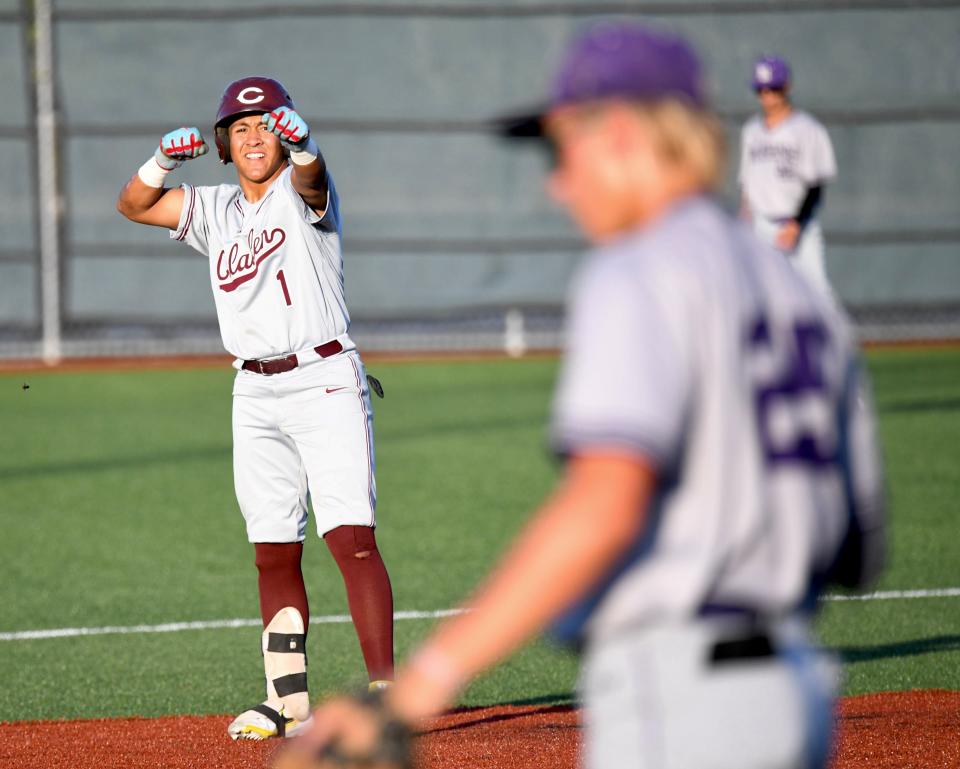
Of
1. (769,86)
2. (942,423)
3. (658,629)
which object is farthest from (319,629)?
(942,423)

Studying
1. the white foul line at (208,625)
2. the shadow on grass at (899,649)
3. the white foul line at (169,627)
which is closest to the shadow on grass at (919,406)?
the white foul line at (208,625)

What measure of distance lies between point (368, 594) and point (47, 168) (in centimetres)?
1300

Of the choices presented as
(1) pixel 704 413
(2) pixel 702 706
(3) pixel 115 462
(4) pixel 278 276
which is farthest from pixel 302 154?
(3) pixel 115 462

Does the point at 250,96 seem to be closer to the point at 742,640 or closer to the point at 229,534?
the point at 742,640

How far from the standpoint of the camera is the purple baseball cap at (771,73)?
10469 mm

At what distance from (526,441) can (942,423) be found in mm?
3424

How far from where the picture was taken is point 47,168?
16.8m

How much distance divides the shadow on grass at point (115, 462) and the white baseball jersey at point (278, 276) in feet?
20.6

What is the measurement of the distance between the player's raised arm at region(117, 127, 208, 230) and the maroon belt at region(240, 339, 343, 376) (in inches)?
24.0

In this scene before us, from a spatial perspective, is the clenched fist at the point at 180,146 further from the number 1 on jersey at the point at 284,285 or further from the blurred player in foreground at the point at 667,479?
the blurred player in foreground at the point at 667,479

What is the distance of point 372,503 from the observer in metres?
5.01

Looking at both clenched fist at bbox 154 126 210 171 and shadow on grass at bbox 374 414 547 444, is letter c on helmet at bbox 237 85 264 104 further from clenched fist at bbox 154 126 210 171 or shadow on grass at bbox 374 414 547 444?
shadow on grass at bbox 374 414 547 444

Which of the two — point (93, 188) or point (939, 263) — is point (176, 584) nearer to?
point (93, 188)

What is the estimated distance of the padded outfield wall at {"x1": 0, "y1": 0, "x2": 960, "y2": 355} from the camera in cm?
1688
